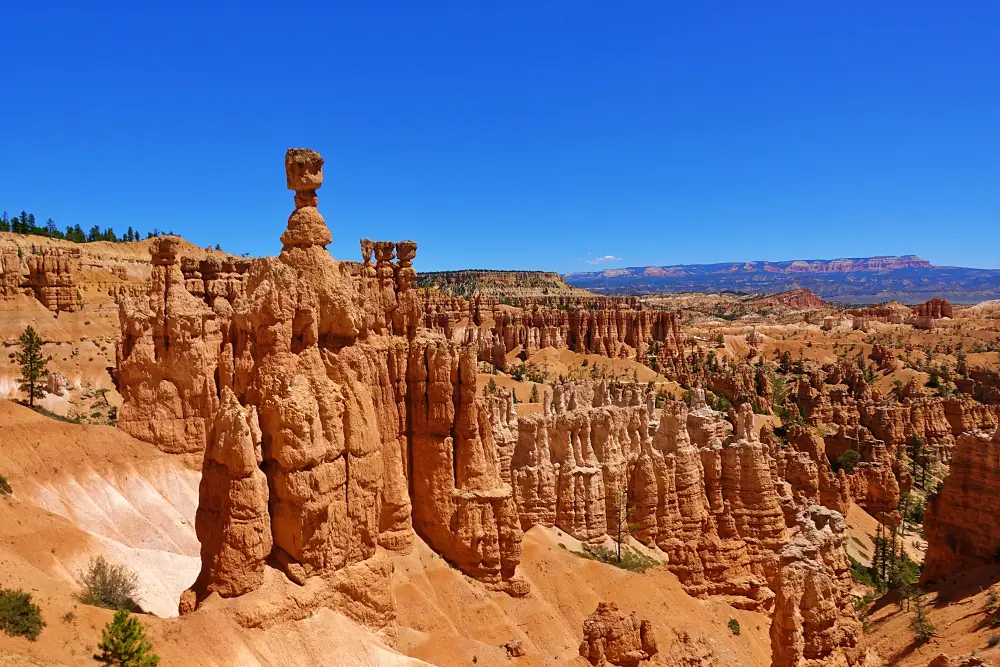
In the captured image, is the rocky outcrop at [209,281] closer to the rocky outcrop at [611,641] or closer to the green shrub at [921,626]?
the rocky outcrop at [611,641]

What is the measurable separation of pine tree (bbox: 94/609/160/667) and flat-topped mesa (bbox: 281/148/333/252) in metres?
9.50

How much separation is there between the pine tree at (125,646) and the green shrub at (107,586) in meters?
3.59

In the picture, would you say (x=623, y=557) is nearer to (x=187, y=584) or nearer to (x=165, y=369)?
(x=187, y=584)

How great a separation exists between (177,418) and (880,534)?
38402 mm

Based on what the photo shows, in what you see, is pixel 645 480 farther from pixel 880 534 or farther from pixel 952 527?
pixel 880 534

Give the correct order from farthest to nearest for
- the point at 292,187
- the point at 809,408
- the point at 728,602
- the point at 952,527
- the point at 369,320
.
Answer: the point at 809,408, the point at 952,527, the point at 728,602, the point at 369,320, the point at 292,187

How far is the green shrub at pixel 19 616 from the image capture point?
12.3 meters

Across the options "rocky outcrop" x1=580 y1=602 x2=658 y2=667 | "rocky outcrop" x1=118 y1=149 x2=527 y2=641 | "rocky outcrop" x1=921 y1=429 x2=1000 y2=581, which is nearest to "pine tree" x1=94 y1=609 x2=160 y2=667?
"rocky outcrop" x1=118 y1=149 x2=527 y2=641

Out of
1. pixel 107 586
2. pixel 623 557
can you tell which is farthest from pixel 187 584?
pixel 623 557

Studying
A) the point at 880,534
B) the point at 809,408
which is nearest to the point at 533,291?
the point at 809,408

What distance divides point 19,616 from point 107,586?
5.13 meters

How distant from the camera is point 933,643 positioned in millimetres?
24438

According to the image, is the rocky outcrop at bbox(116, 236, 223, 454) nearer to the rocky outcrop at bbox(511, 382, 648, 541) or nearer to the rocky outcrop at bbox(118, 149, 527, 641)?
the rocky outcrop at bbox(118, 149, 527, 641)

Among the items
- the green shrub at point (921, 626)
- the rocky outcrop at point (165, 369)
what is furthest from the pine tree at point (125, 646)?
the green shrub at point (921, 626)
